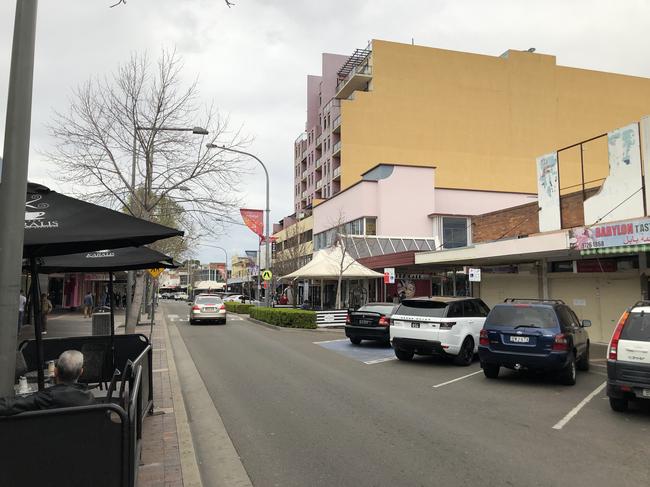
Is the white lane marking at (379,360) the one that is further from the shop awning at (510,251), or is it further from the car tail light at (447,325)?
the shop awning at (510,251)

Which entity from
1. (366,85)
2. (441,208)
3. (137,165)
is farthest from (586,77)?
(137,165)

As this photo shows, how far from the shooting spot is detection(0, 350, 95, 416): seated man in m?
3.32

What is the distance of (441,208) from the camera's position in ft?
134

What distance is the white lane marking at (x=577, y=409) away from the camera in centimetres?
712

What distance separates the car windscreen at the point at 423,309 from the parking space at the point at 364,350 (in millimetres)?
1490

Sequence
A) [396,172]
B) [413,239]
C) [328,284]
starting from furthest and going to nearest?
[328,284] < [396,172] < [413,239]

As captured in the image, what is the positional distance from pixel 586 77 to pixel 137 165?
53.0 m

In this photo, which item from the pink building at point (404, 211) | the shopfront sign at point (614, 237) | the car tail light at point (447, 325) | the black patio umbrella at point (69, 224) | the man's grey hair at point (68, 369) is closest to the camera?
the man's grey hair at point (68, 369)

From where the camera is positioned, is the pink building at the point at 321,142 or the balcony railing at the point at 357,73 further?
the pink building at the point at 321,142

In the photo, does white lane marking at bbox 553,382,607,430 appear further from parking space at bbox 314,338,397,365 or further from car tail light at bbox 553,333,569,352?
parking space at bbox 314,338,397,365

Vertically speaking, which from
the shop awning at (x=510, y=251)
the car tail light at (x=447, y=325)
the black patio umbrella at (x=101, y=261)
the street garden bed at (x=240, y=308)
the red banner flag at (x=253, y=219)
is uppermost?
the red banner flag at (x=253, y=219)

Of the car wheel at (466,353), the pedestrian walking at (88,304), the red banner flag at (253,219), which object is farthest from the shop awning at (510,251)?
the pedestrian walking at (88,304)

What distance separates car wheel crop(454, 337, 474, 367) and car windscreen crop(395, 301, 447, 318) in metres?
1.02

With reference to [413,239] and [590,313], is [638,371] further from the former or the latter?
[413,239]
